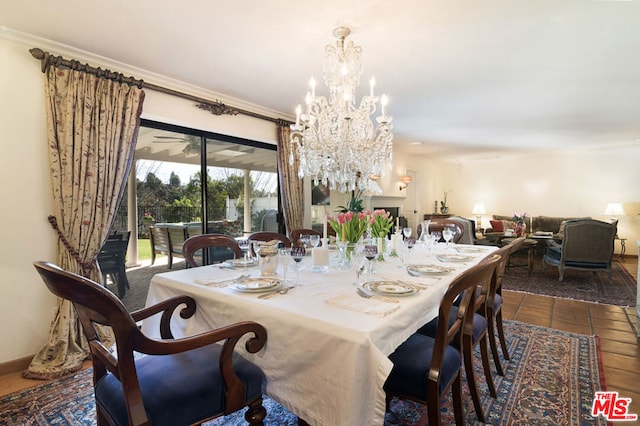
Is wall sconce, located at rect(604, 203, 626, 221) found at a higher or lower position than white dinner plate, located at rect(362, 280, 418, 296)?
higher

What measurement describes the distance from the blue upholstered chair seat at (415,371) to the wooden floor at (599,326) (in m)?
1.32

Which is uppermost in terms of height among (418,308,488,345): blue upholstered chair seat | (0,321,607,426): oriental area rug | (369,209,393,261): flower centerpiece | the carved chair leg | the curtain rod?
the curtain rod

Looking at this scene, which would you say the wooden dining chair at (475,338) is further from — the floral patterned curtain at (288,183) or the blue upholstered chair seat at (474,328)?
the floral patterned curtain at (288,183)

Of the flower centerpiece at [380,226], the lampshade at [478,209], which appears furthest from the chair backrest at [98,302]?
the lampshade at [478,209]

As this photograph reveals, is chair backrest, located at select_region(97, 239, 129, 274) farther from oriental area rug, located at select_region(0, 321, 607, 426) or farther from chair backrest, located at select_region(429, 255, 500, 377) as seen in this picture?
chair backrest, located at select_region(429, 255, 500, 377)

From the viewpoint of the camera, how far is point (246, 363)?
1.26 metres

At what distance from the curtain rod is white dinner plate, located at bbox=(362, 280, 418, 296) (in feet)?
8.44

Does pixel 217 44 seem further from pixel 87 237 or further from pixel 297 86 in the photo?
pixel 87 237

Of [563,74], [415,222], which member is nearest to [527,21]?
[563,74]

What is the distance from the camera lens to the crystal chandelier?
2.28 metres

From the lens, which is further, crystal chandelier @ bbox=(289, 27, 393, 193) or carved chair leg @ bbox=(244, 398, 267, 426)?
crystal chandelier @ bbox=(289, 27, 393, 193)

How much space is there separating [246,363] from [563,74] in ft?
11.7

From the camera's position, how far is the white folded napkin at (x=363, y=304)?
1176mm

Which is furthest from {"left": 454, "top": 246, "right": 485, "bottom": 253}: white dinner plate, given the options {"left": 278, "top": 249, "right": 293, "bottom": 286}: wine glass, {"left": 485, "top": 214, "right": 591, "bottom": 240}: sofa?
{"left": 485, "top": 214, "right": 591, "bottom": 240}: sofa
